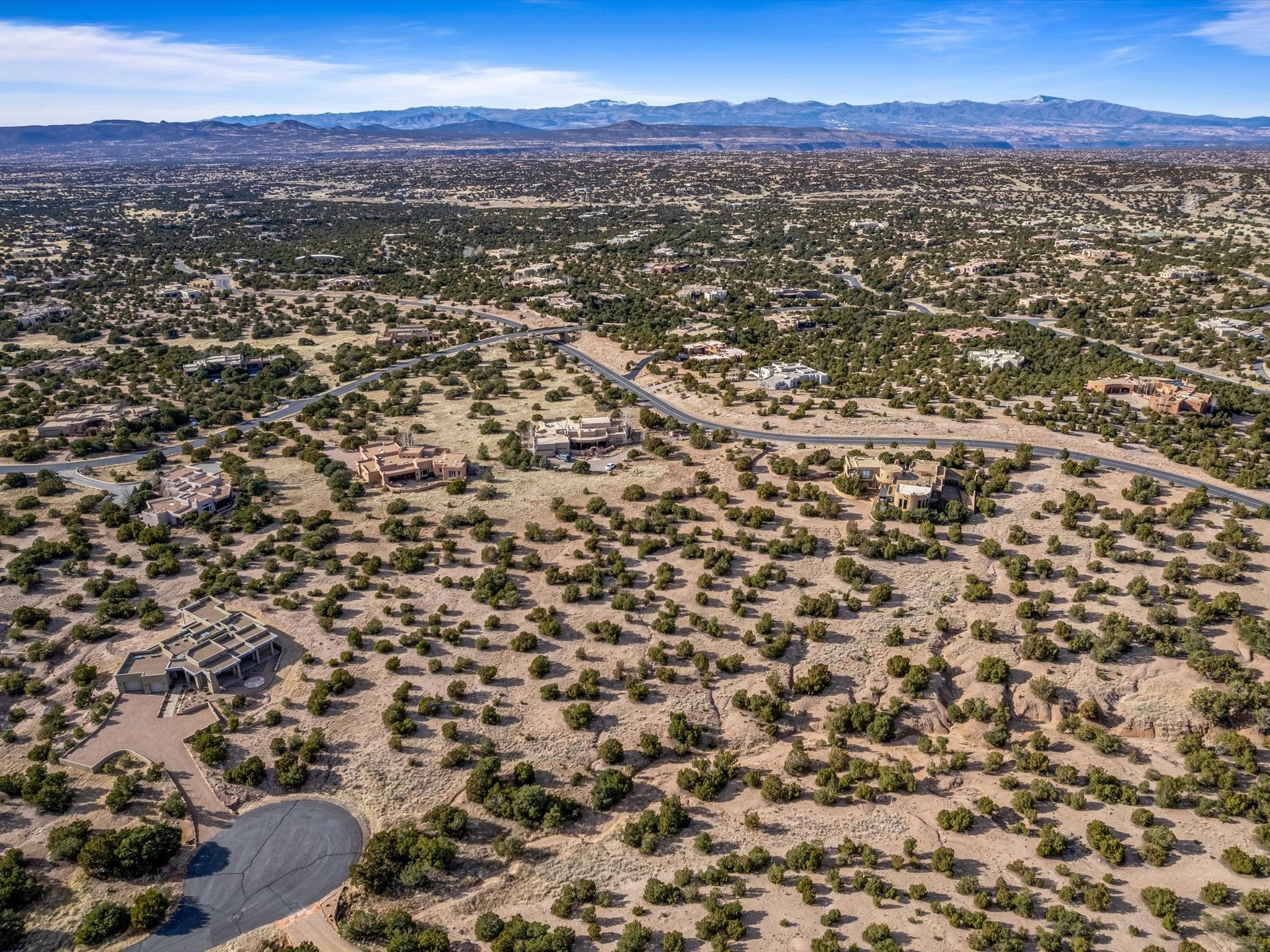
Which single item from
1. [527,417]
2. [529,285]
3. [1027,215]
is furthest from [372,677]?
[1027,215]

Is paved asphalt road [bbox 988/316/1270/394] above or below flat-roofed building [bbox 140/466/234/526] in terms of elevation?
above

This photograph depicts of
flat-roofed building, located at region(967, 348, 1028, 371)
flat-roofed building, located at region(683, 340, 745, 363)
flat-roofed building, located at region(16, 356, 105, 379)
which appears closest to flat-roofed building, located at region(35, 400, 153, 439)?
flat-roofed building, located at region(16, 356, 105, 379)

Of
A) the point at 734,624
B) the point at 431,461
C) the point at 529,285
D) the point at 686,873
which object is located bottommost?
the point at 686,873

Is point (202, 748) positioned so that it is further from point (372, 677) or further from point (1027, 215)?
point (1027, 215)

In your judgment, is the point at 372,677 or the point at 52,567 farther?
the point at 52,567

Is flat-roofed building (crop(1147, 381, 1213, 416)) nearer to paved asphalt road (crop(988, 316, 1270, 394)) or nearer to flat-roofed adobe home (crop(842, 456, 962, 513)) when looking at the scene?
paved asphalt road (crop(988, 316, 1270, 394))

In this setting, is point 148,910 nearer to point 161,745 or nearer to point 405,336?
point 161,745

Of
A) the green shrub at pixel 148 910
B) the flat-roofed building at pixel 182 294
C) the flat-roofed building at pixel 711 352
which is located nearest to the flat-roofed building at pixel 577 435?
the flat-roofed building at pixel 711 352
